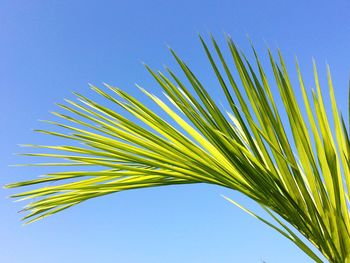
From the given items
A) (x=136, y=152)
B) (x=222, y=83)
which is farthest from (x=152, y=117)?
(x=222, y=83)

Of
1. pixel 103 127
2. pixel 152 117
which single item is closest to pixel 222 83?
pixel 152 117

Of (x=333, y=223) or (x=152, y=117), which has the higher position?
(x=152, y=117)

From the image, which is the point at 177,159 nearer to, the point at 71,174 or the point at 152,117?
the point at 152,117

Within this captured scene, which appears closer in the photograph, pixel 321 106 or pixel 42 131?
pixel 321 106

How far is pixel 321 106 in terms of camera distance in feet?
3.49

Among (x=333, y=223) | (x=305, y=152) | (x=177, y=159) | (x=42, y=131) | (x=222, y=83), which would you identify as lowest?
(x=333, y=223)

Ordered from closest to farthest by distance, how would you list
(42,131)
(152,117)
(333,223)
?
(333,223), (152,117), (42,131)

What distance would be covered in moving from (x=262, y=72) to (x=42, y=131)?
2.33 feet

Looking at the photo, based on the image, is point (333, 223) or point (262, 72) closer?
point (333, 223)

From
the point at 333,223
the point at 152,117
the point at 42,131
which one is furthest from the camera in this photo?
the point at 42,131

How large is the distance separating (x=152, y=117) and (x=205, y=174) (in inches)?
8.2

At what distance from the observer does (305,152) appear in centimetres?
98

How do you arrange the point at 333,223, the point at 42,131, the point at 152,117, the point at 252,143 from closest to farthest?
1. the point at 333,223
2. the point at 252,143
3. the point at 152,117
4. the point at 42,131

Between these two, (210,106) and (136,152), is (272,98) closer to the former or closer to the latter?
(210,106)
